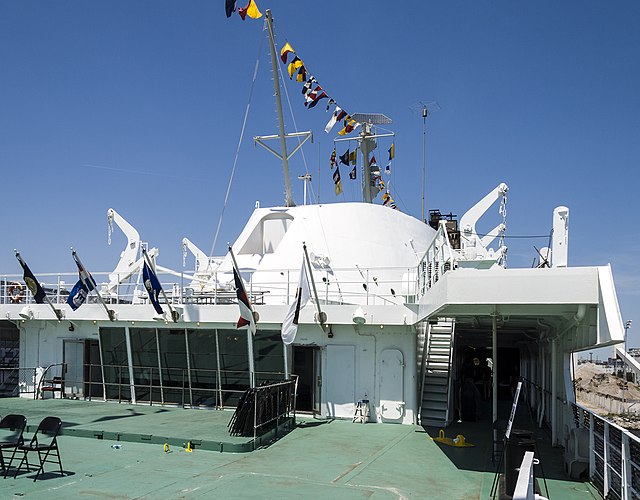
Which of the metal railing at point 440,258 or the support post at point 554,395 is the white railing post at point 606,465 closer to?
the metal railing at point 440,258

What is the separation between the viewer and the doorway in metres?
16.1

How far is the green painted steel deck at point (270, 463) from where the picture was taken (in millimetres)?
8773

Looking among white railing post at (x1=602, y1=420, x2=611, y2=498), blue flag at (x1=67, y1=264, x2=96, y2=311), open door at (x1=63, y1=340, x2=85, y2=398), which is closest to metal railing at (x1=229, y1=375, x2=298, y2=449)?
white railing post at (x1=602, y1=420, x2=611, y2=498)

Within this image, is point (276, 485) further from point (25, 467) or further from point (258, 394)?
point (25, 467)

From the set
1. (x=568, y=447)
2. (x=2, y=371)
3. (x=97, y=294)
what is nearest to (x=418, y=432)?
(x=568, y=447)

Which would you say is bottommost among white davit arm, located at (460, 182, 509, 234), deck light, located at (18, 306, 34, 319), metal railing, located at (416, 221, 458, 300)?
deck light, located at (18, 306, 34, 319)

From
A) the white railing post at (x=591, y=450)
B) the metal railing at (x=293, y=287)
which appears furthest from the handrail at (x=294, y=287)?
the white railing post at (x=591, y=450)

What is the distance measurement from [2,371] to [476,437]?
1498 cm

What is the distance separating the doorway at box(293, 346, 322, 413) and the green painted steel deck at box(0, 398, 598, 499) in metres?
0.95


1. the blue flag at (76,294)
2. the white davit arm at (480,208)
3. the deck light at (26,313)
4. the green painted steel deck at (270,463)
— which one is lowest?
the green painted steel deck at (270,463)

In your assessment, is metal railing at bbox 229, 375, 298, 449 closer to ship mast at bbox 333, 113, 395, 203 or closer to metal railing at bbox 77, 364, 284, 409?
metal railing at bbox 77, 364, 284, 409

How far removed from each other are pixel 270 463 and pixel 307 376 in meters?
5.67

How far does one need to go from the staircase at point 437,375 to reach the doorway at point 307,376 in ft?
8.44

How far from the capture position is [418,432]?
14180mm
